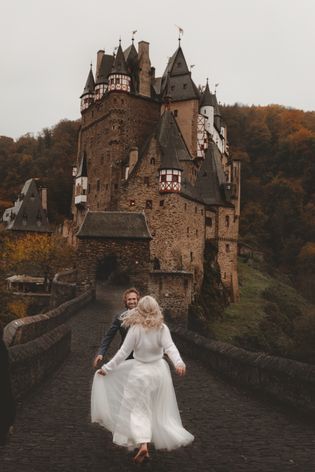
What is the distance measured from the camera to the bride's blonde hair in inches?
242

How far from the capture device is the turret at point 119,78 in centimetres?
5175

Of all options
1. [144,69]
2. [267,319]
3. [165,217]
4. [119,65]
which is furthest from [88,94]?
[267,319]

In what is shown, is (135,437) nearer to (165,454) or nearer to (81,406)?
(165,454)

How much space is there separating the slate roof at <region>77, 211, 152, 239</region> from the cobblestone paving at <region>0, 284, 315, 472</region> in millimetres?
21051

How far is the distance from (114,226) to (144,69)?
25932mm

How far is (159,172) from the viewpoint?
1732 inches

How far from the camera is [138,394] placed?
19.7 feet

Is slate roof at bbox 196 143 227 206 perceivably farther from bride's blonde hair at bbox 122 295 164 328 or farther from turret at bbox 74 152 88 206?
bride's blonde hair at bbox 122 295 164 328

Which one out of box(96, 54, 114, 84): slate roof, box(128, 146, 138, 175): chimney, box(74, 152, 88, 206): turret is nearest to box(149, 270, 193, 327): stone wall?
box(128, 146, 138, 175): chimney

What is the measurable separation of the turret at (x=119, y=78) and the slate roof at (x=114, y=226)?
826 inches

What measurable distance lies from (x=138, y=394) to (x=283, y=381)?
3693mm

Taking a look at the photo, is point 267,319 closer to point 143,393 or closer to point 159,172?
point 159,172

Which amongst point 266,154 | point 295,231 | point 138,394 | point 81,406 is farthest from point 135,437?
point 266,154

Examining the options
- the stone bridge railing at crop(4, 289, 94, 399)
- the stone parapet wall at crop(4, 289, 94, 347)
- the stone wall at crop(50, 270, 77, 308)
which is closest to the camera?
the stone bridge railing at crop(4, 289, 94, 399)
